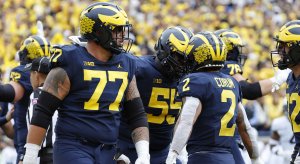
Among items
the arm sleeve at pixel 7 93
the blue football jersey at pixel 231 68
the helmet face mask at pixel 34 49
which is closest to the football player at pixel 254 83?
the blue football jersey at pixel 231 68

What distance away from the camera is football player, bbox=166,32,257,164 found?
649 centimetres

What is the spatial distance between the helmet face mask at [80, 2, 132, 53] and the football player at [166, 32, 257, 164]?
697 mm

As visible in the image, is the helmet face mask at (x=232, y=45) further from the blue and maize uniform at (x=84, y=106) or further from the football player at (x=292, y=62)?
the blue and maize uniform at (x=84, y=106)

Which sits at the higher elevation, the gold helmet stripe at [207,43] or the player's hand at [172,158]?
the gold helmet stripe at [207,43]

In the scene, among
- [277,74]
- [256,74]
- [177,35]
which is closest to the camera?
[177,35]

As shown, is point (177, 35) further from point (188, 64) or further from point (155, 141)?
point (155, 141)

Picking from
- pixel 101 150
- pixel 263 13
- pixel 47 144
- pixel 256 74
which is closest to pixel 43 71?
pixel 47 144

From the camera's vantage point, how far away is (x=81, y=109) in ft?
20.3

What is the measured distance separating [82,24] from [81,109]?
689 mm

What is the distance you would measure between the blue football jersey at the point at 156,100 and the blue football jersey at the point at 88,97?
118cm

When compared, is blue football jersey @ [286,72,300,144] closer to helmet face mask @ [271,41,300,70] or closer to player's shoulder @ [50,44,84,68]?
helmet face mask @ [271,41,300,70]

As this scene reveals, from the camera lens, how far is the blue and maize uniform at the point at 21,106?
8.46m

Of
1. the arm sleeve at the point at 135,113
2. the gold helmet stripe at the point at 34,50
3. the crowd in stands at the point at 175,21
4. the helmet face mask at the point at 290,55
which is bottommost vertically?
the crowd in stands at the point at 175,21

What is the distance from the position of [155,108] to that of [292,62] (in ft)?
4.38
